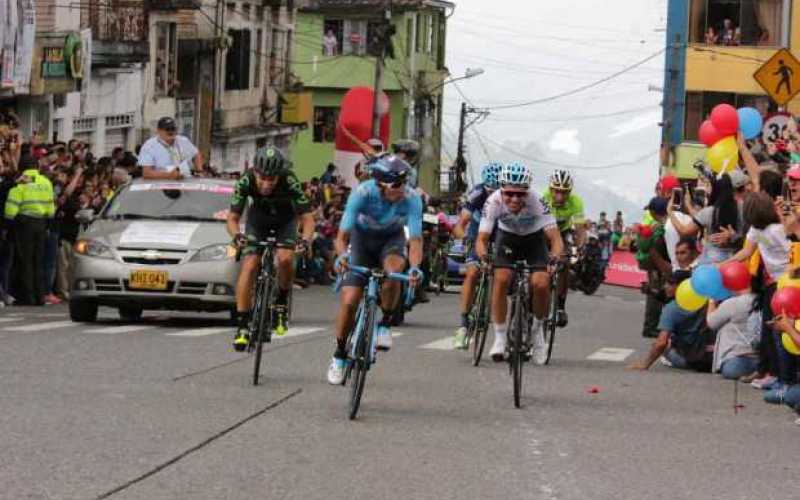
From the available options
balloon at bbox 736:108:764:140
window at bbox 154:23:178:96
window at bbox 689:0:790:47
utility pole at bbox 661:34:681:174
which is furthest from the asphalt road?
utility pole at bbox 661:34:681:174

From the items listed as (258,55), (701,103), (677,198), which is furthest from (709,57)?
(677,198)

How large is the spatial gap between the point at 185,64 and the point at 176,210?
1682 inches

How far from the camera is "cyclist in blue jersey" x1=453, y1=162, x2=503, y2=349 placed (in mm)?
19859

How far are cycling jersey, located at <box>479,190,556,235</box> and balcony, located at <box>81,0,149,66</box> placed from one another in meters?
33.7

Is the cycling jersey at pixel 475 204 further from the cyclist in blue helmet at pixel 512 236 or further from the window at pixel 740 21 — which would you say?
the window at pixel 740 21

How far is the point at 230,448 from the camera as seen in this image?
38.9 ft

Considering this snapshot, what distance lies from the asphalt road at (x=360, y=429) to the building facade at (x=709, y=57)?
5405cm

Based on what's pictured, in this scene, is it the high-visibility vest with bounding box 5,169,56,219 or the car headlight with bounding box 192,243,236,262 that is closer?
the car headlight with bounding box 192,243,236,262

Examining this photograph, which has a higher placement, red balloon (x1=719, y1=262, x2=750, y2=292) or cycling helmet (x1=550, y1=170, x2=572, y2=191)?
cycling helmet (x1=550, y1=170, x2=572, y2=191)

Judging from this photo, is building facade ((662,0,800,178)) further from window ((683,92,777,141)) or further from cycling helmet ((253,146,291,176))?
cycling helmet ((253,146,291,176))

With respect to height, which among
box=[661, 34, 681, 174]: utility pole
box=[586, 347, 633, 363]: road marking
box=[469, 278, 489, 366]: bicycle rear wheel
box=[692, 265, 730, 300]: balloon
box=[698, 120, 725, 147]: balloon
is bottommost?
box=[586, 347, 633, 363]: road marking

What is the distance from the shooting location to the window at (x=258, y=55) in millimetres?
75875

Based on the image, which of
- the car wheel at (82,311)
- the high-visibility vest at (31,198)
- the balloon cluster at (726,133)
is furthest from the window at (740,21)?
the car wheel at (82,311)

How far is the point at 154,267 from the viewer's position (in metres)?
23.0
